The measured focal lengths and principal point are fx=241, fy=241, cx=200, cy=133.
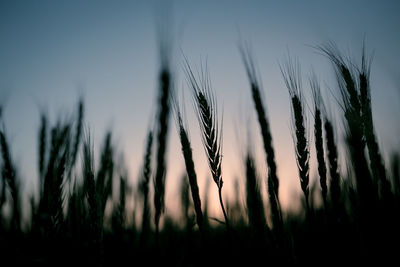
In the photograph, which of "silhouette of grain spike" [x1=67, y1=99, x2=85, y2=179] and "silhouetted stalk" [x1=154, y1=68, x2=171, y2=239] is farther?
"silhouette of grain spike" [x1=67, y1=99, x2=85, y2=179]

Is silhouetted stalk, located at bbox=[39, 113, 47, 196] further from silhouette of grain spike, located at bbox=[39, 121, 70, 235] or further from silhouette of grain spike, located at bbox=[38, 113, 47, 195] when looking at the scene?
silhouette of grain spike, located at bbox=[39, 121, 70, 235]

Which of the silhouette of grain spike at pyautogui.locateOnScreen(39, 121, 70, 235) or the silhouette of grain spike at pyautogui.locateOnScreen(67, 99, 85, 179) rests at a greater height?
the silhouette of grain spike at pyautogui.locateOnScreen(67, 99, 85, 179)

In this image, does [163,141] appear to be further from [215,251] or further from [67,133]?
[215,251]

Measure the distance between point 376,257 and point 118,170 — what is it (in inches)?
105

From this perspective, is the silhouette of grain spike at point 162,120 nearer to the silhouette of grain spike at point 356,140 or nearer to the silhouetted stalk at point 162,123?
the silhouetted stalk at point 162,123

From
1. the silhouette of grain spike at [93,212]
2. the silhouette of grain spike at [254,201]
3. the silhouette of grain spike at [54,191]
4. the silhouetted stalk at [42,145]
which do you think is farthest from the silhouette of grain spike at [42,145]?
the silhouette of grain spike at [254,201]

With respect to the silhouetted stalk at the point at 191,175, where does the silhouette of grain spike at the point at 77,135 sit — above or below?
above

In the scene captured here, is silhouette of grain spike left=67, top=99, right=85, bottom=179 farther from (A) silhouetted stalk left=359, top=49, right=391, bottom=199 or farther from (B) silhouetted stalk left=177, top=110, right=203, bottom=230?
(A) silhouetted stalk left=359, top=49, right=391, bottom=199

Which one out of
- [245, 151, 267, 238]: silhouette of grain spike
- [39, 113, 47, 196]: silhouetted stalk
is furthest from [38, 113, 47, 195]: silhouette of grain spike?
[245, 151, 267, 238]: silhouette of grain spike

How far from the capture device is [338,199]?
5.11ft

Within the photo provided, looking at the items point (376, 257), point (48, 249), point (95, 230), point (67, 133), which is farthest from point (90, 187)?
point (376, 257)

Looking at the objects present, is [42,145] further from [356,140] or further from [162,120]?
[356,140]

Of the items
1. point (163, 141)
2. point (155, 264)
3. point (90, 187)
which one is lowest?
point (155, 264)

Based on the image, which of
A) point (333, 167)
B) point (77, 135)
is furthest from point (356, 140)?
point (77, 135)
